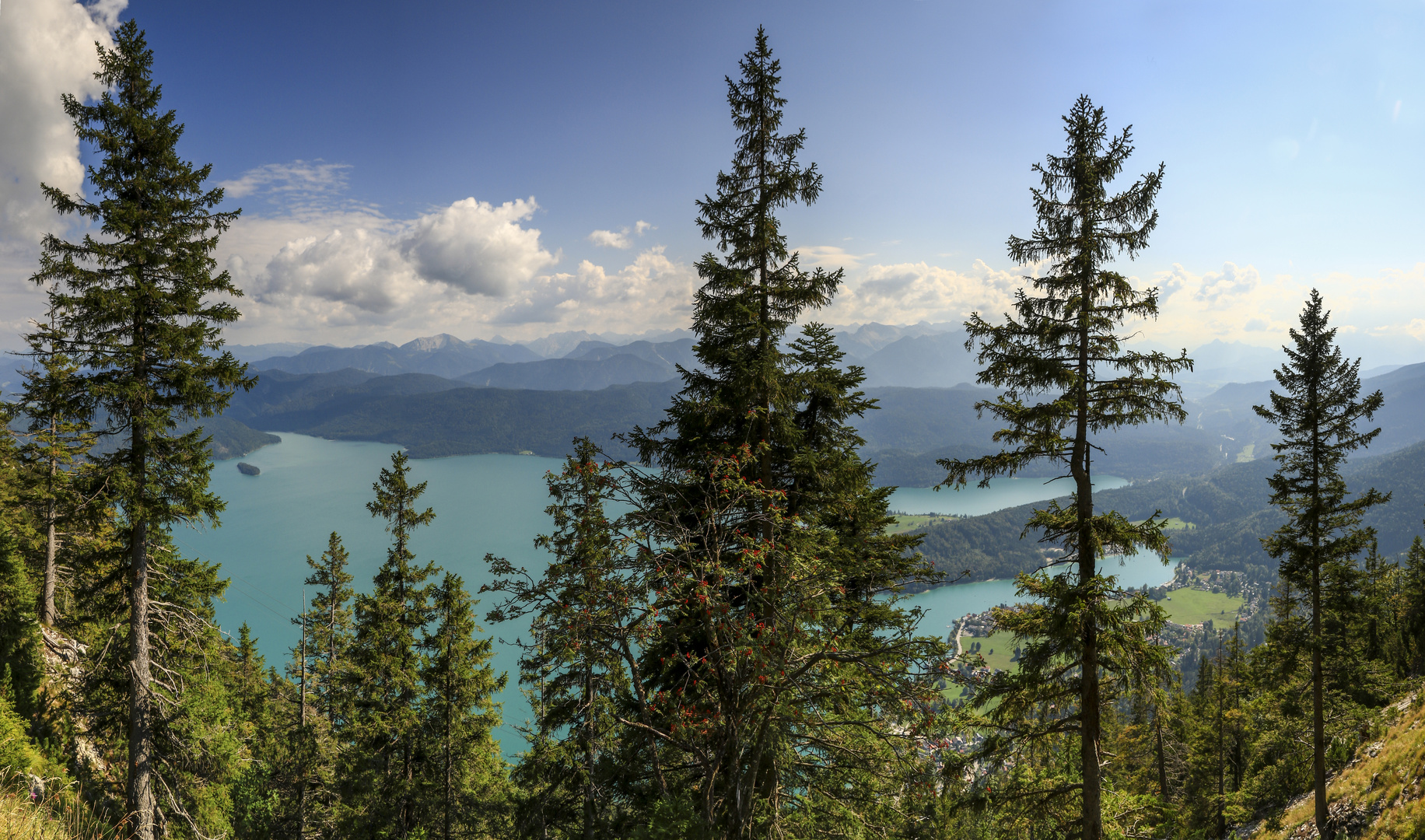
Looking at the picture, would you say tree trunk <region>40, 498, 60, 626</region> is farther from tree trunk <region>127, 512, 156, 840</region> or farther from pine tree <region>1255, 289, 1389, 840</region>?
pine tree <region>1255, 289, 1389, 840</region>

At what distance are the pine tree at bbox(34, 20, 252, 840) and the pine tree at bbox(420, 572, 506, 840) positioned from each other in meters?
6.00

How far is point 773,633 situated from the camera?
4438 mm

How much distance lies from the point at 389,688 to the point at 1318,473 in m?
21.4

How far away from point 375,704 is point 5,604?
1009 centimetres

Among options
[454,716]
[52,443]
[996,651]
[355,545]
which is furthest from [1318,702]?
[355,545]

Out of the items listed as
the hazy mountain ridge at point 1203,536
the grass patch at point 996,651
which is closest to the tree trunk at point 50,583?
the grass patch at point 996,651

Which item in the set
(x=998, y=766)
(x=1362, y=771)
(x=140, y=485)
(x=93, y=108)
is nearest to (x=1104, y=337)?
(x=998, y=766)

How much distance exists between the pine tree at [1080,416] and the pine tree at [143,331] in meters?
12.1

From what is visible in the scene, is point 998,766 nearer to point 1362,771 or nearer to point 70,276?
point 1362,771

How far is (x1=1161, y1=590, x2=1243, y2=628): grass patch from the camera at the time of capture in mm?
127062

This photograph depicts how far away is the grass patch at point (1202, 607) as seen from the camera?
127062 millimetres

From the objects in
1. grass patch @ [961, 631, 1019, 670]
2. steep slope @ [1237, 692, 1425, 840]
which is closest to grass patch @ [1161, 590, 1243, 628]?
grass patch @ [961, 631, 1019, 670]

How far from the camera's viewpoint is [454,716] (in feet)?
50.8

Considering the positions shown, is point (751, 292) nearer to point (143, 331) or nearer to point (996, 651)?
point (143, 331)
